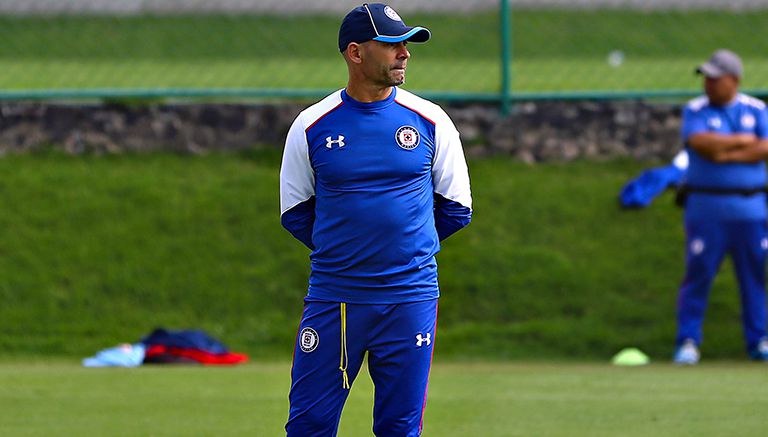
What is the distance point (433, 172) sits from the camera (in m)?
5.54

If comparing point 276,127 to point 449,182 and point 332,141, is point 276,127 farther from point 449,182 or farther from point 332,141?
point 332,141

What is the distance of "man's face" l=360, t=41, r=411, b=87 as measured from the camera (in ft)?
17.5

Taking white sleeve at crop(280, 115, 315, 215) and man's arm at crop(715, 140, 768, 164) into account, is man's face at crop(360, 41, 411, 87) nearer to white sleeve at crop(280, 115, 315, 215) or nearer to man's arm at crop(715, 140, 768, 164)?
white sleeve at crop(280, 115, 315, 215)

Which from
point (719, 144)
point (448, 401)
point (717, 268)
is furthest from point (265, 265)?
point (719, 144)

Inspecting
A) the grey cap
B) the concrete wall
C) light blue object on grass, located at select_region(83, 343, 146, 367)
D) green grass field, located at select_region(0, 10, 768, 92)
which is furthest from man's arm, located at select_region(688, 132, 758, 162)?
light blue object on grass, located at select_region(83, 343, 146, 367)

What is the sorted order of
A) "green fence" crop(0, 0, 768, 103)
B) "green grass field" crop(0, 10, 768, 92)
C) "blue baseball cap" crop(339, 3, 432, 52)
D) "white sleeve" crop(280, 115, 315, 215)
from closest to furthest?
1. "blue baseball cap" crop(339, 3, 432, 52)
2. "white sleeve" crop(280, 115, 315, 215)
3. "green fence" crop(0, 0, 768, 103)
4. "green grass field" crop(0, 10, 768, 92)

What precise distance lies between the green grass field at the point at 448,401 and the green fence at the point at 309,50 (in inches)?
143

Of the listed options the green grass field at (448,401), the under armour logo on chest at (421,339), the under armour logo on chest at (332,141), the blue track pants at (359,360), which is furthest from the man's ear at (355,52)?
the green grass field at (448,401)

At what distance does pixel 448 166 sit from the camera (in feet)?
18.1

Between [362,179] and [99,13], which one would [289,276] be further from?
[362,179]

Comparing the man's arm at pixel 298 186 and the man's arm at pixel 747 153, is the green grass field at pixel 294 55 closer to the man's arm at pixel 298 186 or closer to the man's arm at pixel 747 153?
the man's arm at pixel 747 153

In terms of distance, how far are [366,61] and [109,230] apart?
701 centimetres

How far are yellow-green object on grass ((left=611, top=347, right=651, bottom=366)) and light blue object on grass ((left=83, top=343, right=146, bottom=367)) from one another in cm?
368

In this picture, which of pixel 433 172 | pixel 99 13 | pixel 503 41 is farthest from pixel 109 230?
pixel 433 172
